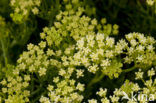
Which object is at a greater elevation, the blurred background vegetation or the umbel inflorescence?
the blurred background vegetation

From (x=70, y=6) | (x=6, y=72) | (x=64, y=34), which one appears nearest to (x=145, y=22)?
(x=70, y=6)

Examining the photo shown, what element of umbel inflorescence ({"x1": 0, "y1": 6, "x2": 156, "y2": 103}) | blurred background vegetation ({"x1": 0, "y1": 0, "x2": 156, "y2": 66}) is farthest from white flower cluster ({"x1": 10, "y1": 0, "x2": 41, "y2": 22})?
umbel inflorescence ({"x1": 0, "y1": 6, "x2": 156, "y2": 103})

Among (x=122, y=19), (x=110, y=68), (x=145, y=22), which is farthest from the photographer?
(x=122, y=19)

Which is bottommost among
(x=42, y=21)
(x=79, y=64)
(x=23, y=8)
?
(x=79, y=64)

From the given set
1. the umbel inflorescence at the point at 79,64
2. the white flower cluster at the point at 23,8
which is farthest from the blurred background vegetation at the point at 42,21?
the umbel inflorescence at the point at 79,64

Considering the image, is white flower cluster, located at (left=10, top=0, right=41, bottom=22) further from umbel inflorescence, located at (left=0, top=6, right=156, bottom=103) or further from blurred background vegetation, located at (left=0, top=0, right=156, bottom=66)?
umbel inflorescence, located at (left=0, top=6, right=156, bottom=103)

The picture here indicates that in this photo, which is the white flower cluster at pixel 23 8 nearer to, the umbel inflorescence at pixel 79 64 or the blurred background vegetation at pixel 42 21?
the blurred background vegetation at pixel 42 21

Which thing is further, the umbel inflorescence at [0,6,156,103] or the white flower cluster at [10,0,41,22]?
the white flower cluster at [10,0,41,22]

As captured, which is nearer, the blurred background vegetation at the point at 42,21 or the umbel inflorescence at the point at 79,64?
the umbel inflorescence at the point at 79,64

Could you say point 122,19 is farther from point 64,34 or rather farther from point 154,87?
point 154,87

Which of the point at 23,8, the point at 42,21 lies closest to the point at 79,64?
the point at 23,8

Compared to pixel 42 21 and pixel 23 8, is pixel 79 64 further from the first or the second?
pixel 42 21
